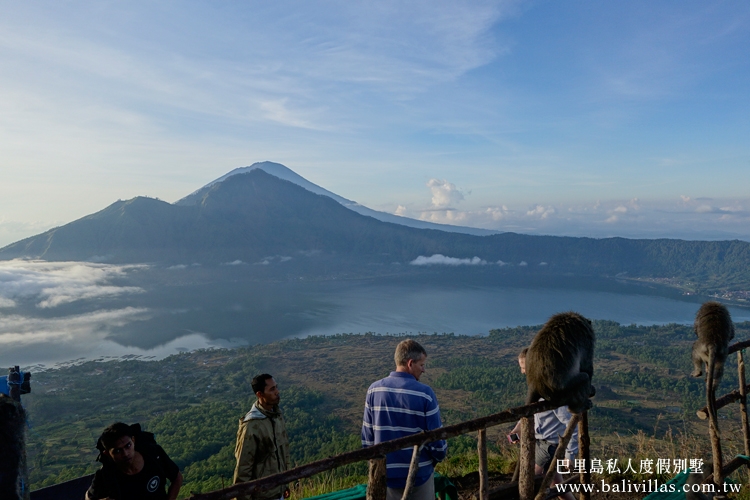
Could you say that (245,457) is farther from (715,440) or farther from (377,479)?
(715,440)

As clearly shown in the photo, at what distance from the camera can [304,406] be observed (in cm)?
2508

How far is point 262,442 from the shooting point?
2.82 meters

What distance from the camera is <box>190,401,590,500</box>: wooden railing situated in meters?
1.27

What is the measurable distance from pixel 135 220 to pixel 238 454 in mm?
148102

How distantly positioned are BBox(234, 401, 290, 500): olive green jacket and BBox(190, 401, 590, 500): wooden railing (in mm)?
1430

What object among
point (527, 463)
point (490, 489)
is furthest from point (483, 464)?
point (490, 489)

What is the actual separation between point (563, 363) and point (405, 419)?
89 centimetres

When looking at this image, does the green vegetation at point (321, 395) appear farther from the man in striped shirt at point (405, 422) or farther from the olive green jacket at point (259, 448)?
the man in striped shirt at point (405, 422)

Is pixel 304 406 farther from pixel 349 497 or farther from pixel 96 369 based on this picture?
pixel 96 369

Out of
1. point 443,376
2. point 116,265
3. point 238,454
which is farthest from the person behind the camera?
point 116,265

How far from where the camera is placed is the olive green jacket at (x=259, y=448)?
2758 mm

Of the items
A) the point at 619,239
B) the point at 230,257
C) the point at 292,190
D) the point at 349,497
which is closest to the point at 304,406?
the point at 349,497

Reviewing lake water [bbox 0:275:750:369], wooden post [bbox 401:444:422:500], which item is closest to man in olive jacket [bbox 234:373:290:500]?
wooden post [bbox 401:444:422:500]

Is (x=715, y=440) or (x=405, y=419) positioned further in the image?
(x=715, y=440)
